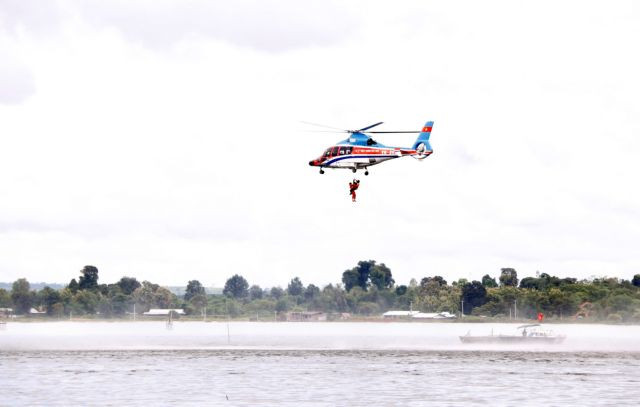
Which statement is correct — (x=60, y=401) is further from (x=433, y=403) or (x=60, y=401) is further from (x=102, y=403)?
(x=433, y=403)

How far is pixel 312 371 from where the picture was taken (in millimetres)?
132500

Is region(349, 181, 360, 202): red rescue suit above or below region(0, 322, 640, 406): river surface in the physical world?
above

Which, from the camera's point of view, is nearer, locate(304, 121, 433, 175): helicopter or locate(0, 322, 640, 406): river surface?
locate(0, 322, 640, 406): river surface

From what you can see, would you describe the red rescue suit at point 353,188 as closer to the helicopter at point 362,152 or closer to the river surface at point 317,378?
the helicopter at point 362,152

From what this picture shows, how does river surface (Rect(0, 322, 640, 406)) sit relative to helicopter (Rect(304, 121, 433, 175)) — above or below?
below

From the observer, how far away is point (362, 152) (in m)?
118

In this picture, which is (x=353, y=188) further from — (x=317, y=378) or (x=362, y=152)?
(x=317, y=378)

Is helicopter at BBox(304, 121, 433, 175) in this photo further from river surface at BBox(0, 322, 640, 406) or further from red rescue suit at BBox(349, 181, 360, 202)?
river surface at BBox(0, 322, 640, 406)

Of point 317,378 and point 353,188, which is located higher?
point 353,188

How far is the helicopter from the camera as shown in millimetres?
117688

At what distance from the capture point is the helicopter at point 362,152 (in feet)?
386

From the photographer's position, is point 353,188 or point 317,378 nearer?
point 353,188

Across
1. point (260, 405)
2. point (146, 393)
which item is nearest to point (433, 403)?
point (260, 405)

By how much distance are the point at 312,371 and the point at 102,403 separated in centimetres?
4089
